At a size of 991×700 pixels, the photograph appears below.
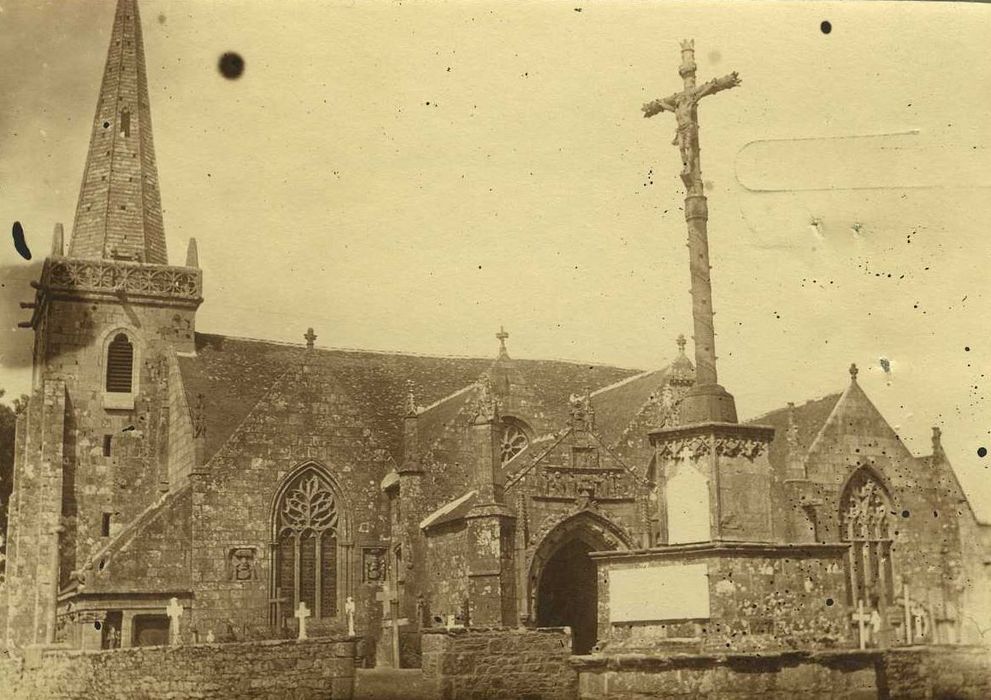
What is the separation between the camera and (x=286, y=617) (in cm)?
2616

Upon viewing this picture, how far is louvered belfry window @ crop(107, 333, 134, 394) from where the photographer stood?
101 feet

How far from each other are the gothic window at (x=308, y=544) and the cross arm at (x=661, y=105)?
12.1 m

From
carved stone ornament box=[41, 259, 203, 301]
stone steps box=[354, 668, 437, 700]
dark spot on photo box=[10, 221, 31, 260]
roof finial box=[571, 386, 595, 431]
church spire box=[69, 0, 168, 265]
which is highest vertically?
church spire box=[69, 0, 168, 265]

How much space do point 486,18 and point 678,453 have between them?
6.86 meters

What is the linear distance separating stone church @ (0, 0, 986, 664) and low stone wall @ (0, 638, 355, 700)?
4810mm

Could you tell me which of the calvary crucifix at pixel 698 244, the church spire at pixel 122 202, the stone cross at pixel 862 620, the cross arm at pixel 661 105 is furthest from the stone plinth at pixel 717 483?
the church spire at pixel 122 202

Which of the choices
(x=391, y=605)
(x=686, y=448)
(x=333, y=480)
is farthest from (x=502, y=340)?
(x=686, y=448)

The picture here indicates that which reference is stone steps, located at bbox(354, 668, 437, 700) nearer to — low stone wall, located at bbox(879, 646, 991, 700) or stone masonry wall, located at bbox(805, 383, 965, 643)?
low stone wall, located at bbox(879, 646, 991, 700)

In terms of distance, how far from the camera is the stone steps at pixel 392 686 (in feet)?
61.3

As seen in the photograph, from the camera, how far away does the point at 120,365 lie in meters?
30.9

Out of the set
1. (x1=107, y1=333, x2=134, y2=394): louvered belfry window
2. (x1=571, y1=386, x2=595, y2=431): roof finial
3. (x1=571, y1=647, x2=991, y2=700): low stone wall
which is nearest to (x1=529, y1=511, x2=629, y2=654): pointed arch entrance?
(x1=571, y1=386, x2=595, y2=431): roof finial

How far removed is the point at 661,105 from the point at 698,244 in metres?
2.20

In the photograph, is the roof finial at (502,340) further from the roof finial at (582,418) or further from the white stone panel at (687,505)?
the white stone panel at (687,505)

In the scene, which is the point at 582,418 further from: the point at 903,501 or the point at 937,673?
the point at 937,673
